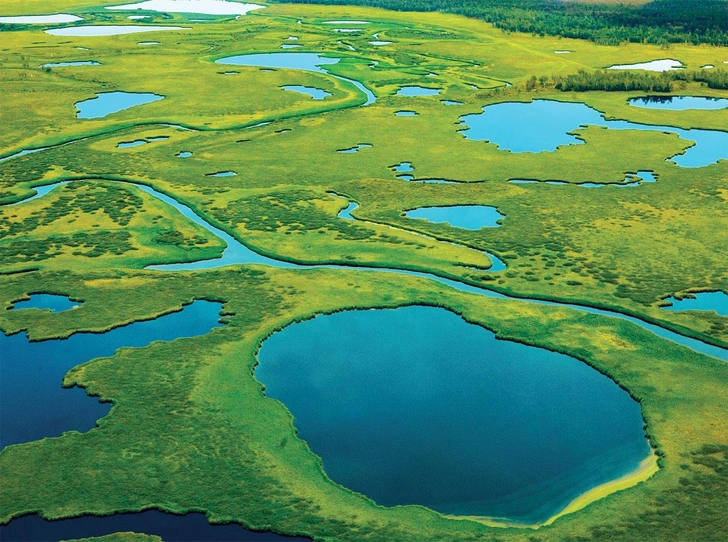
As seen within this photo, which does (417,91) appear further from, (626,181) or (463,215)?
(463,215)

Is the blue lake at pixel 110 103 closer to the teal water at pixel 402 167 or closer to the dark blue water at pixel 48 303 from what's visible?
the teal water at pixel 402 167

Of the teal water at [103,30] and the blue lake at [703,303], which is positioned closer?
the blue lake at [703,303]

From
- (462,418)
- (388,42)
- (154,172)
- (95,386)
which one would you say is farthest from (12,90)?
(462,418)

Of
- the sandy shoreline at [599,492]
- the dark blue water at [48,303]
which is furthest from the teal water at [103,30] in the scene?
the sandy shoreline at [599,492]

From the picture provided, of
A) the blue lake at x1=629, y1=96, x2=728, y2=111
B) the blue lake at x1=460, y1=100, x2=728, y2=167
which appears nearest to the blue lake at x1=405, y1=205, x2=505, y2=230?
the blue lake at x1=460, y1=100, x2=728, y2=167

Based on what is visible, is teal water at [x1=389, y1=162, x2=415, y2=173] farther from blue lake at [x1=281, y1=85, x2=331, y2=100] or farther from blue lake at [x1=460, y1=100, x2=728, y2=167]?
blue lake at [x1=281, y1=85, x2=331, y2=100]

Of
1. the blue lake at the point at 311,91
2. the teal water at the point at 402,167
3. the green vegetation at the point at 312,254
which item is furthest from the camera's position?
the blue lake at the point at 311,91

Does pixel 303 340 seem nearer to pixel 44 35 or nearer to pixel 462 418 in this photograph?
pixel 462 418
